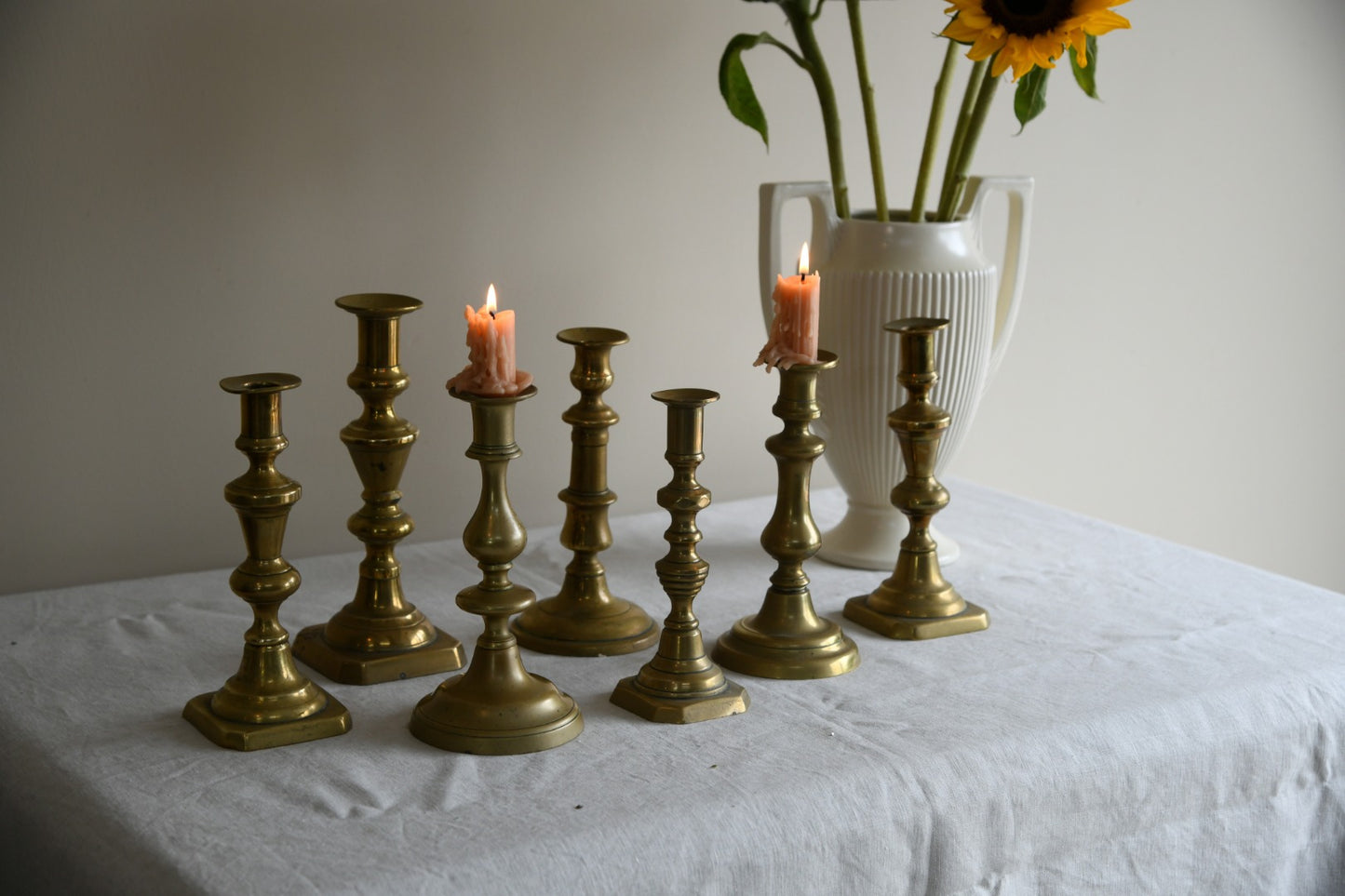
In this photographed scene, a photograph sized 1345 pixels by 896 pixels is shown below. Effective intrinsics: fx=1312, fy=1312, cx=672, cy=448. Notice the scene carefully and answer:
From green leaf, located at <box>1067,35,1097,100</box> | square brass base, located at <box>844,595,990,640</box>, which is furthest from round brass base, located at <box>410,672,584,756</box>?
green leaf, located at <box>1067,35,1097,100</box>

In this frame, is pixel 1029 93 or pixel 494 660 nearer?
pixel 494 660

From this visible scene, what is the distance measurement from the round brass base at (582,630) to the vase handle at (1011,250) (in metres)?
0.39

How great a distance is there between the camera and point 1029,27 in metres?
0.82

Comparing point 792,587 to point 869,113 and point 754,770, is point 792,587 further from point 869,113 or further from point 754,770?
point 869,113

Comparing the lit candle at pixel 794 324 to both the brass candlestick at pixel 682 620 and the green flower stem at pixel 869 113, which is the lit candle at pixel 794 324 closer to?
the brass candlestick at pixel 682 620

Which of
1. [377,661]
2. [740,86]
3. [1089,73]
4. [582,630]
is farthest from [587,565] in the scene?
[1089,73]

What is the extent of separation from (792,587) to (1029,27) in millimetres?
380

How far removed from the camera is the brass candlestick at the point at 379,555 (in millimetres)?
731

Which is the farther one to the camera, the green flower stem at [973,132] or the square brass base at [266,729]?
the green flower stem at [973,132]

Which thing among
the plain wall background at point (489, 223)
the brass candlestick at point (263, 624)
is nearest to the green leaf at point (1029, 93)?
the plain wall background at point (489, 223)

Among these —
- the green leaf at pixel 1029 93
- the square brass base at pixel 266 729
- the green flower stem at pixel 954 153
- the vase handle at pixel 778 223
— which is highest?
the green leaf at pixel 1029 93

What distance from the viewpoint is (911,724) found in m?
0.71

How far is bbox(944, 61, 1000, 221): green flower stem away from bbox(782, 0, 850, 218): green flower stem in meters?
0.08

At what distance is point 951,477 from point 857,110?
0.38 meters
